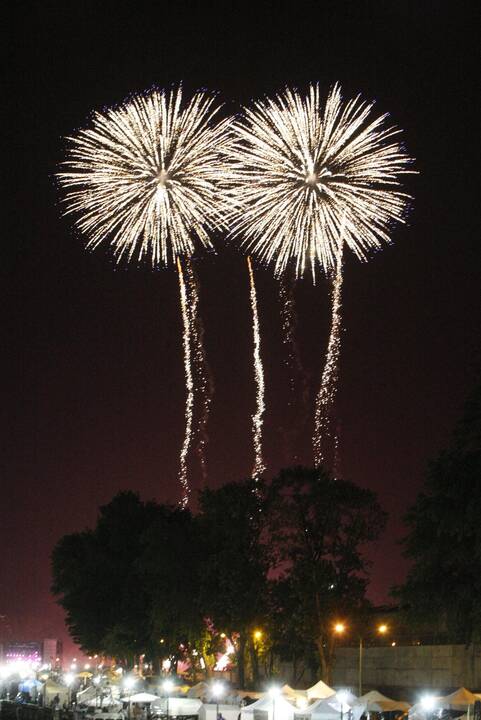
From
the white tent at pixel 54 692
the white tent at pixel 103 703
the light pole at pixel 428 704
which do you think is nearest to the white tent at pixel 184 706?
the white tent at pixel 103 703

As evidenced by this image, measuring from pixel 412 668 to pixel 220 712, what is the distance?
9507 millimetres

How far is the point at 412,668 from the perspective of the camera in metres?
44.9

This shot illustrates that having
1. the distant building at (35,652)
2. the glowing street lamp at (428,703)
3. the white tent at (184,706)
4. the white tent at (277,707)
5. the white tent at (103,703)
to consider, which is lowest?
the distant building at (35,652)

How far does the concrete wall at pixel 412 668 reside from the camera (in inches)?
1623

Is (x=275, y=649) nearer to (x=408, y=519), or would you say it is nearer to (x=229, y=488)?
(x=229, y=488)

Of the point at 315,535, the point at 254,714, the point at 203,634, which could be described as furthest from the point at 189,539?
the point at 254,714

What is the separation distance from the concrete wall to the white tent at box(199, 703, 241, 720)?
8.24 meters

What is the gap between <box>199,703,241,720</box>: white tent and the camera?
138 feet

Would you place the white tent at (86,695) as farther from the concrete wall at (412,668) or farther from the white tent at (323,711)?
the white tent at (323,711)

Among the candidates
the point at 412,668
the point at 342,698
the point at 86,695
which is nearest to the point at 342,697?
the point at 342,698

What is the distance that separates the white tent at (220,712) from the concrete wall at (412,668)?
27.0 ft

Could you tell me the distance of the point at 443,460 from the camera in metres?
32.3

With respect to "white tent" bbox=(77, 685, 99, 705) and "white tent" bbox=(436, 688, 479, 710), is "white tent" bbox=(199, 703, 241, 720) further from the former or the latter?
"white tent" bbox=(77, 685, 99, 705)

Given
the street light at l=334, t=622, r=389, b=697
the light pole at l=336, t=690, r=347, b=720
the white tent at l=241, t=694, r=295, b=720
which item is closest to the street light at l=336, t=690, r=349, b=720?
the light pole at l=336, t=690, r=347, b=720
